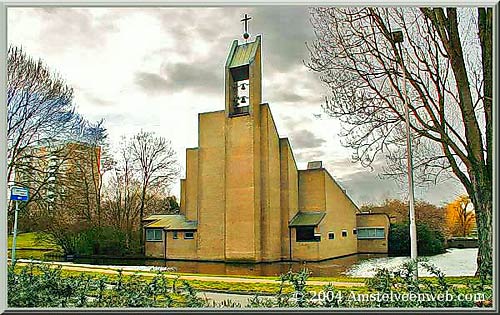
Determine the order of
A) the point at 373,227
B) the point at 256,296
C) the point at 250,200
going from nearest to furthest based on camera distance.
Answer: the point at 256,296
the point at 373,227
the point at 250,200

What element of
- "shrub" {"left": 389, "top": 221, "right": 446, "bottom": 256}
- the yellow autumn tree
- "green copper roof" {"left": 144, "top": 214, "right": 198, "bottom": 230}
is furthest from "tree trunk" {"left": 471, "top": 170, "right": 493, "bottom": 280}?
"green copper roof" {"left": 144, "top": 214, "right": 198, "bottom": 230}

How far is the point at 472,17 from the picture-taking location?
866 cm

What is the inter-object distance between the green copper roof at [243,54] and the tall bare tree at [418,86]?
132cm

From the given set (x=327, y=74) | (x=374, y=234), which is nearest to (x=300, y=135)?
(x=327, y=74)

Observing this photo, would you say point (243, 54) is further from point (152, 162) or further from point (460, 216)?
point (460, 216)

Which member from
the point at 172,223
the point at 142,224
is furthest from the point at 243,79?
the point at 142,224

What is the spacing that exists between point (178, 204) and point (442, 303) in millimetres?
6632

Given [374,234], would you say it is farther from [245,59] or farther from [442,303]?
[245,59]

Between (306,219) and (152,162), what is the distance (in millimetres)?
3666

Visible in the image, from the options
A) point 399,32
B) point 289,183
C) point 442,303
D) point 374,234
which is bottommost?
point 442,303

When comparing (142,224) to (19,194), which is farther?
(142,224)

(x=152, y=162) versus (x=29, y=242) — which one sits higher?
(x=152, y=162)

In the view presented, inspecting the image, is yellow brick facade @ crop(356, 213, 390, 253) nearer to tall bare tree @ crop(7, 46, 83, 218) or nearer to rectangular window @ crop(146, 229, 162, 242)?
rectangular window @ crop(146, 229, 162, 242)

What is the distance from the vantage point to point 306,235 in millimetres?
11484
